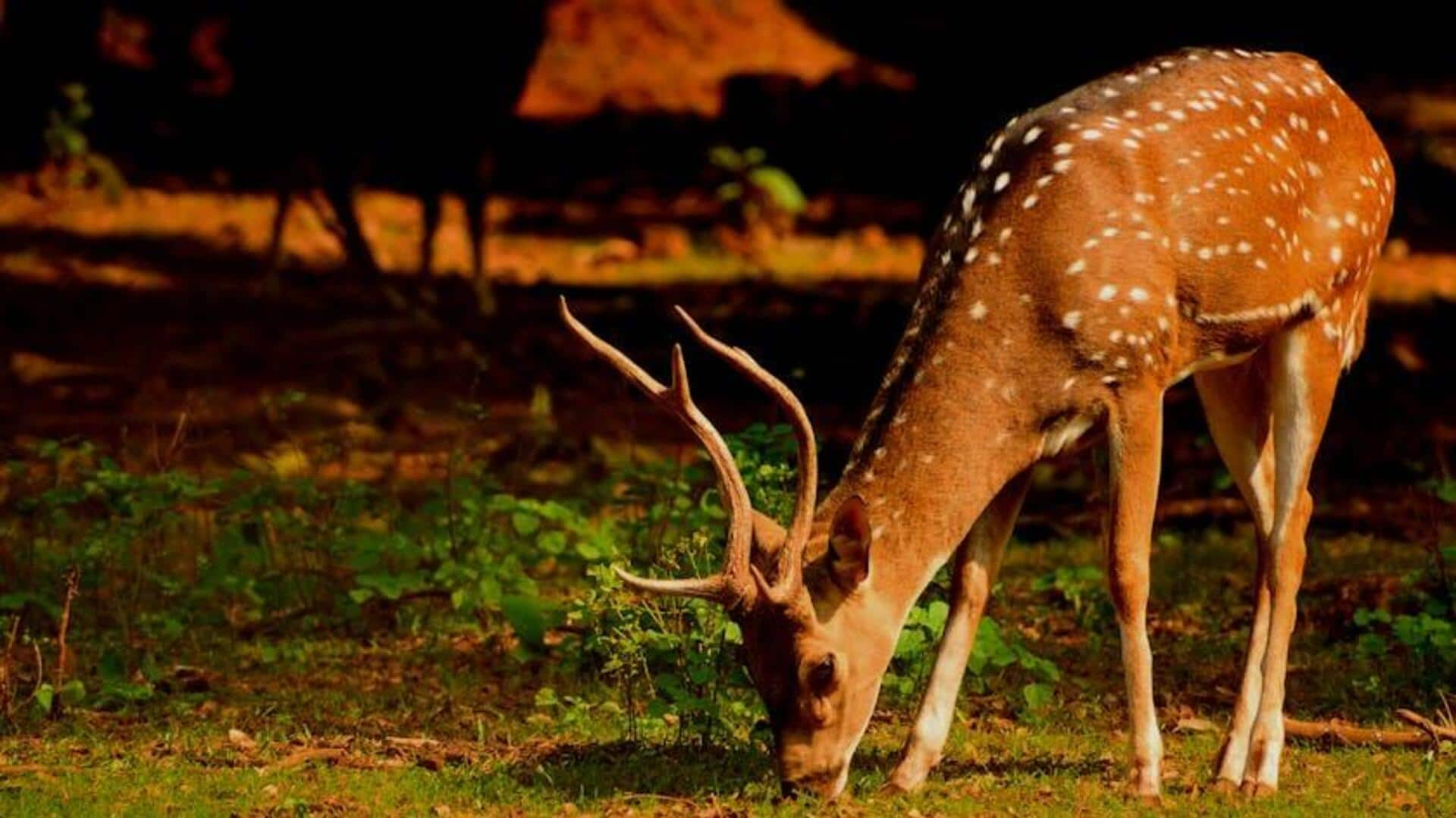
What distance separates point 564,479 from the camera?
10.9 meters

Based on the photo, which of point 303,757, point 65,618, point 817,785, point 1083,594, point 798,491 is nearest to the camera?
point 798,491

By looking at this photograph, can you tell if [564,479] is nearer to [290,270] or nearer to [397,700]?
[397,700]

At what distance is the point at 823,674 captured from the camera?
601cm

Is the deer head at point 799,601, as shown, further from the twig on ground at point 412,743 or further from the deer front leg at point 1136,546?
the twig on ground at point 412,743

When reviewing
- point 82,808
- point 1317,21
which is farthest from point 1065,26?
point 82,808

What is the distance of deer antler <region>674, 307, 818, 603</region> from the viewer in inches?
232

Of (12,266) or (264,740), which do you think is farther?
(12,266)

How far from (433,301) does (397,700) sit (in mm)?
6718

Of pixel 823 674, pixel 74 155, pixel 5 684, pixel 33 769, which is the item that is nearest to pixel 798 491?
pixel 823 674

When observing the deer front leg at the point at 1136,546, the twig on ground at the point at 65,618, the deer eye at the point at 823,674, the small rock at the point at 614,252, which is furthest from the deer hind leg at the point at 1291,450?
the small rock at the point at 614,252

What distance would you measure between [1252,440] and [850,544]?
1.70 meters

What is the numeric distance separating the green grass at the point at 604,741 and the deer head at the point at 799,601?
190 mm

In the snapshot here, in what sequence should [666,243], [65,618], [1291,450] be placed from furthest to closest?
[666,243], [65,618], [1291,450]

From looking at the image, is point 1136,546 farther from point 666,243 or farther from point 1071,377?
point 666,243
